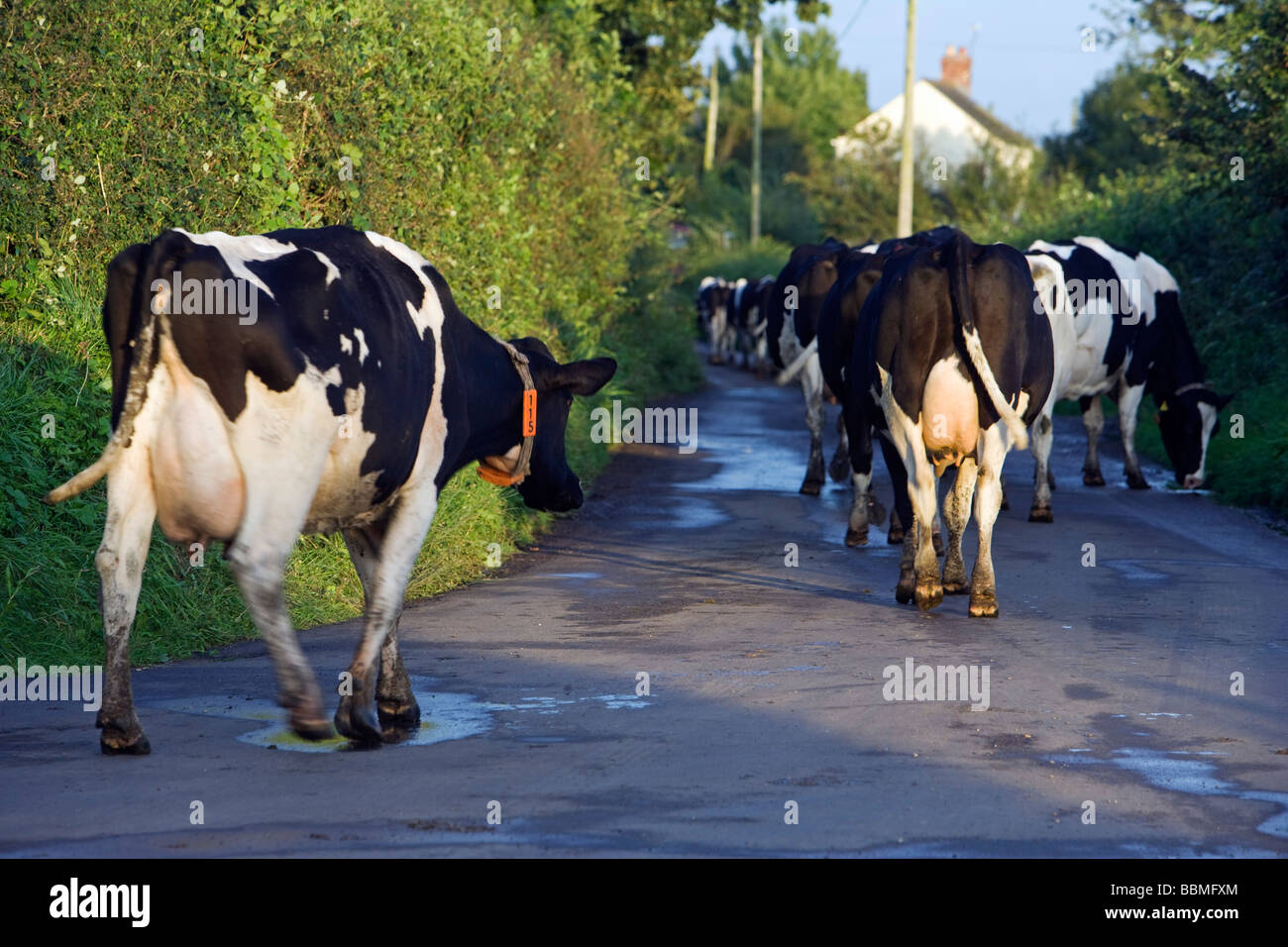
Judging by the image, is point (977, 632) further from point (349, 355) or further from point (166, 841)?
point (166, 841)

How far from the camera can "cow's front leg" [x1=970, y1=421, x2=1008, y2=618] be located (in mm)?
9039

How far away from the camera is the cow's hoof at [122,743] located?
19.6 ft

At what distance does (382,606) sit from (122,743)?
111 cm

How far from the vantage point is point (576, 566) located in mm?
10992

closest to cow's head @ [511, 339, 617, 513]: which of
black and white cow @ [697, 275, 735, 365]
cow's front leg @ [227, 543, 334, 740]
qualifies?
cow's front leg @ [227, 543, 334, 740]

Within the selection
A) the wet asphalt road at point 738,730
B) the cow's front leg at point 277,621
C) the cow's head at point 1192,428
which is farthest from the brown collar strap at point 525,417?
the cow's head at point 1192,428

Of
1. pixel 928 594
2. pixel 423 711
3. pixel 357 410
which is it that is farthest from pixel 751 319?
pixel 357 410

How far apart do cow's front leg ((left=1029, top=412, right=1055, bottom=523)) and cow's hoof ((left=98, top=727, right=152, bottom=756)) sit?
8.42 meters

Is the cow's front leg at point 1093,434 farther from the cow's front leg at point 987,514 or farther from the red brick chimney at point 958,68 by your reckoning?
the red brick chimney at point 958,68

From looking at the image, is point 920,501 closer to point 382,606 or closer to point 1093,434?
point 382,606

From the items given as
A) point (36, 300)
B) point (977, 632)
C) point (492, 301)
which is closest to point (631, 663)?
point (977, 632)

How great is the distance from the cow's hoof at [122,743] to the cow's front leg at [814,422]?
30.9 feet

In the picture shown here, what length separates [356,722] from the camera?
20.4 ft
